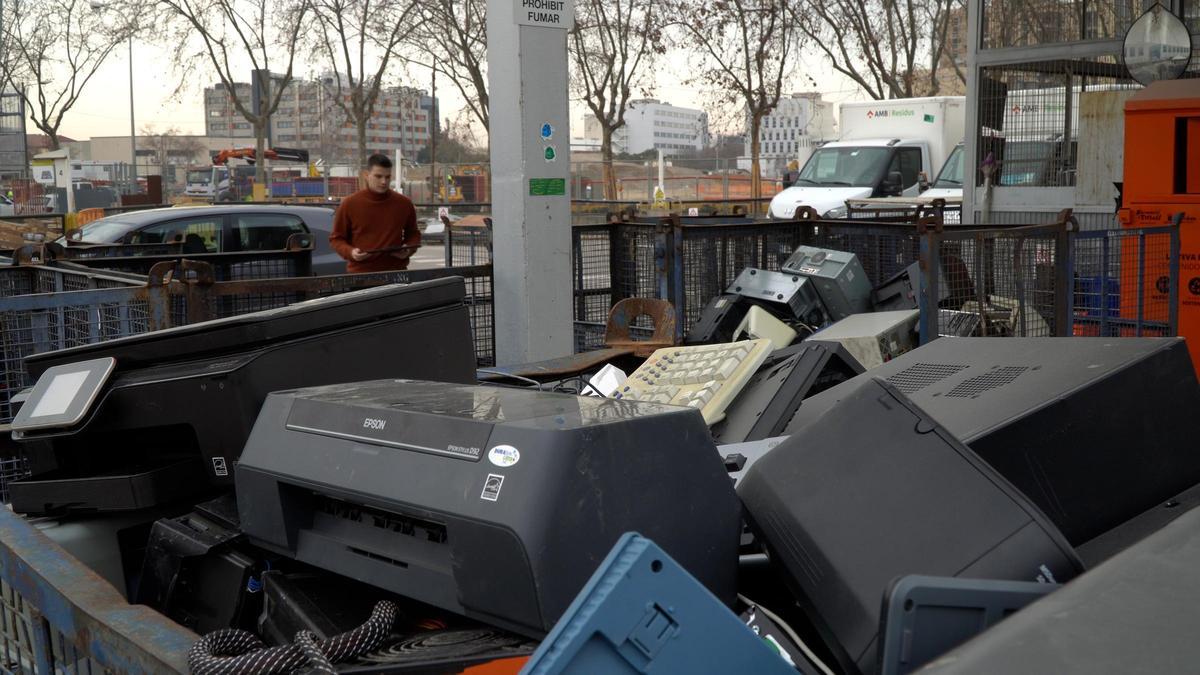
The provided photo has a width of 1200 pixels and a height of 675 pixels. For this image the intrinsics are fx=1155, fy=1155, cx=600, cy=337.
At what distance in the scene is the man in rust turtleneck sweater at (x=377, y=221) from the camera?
8.01m

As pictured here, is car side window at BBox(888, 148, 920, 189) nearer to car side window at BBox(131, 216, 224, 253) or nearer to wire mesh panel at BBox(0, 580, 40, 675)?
car side window at BBox(131, 216, 224, 253)

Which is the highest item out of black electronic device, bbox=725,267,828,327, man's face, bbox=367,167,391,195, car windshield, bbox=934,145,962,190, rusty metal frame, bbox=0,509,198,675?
car windshield, bbox=934,145,962,190

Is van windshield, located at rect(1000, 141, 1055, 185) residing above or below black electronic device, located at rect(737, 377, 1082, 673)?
above

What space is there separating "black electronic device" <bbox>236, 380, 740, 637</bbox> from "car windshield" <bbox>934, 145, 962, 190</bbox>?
1797 centimetres

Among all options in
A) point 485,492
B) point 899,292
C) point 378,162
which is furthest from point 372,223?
point 485,492

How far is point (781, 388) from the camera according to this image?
3.29 meters

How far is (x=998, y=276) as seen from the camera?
23.1ft

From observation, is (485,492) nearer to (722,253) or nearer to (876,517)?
(876,517)

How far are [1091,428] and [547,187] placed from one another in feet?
15.8

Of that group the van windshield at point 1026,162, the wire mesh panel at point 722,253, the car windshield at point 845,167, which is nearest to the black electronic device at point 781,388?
the wire mesh panel at point 722,253

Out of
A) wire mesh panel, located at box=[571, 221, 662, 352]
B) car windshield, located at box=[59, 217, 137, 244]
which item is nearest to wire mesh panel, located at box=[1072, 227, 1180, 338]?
wire mesh panel, located at box=[571, 221, 662, 352]

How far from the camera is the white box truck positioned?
1984 cm

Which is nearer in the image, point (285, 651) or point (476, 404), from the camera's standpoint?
point (285, 651)

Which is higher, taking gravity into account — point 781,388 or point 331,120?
point 331,120
